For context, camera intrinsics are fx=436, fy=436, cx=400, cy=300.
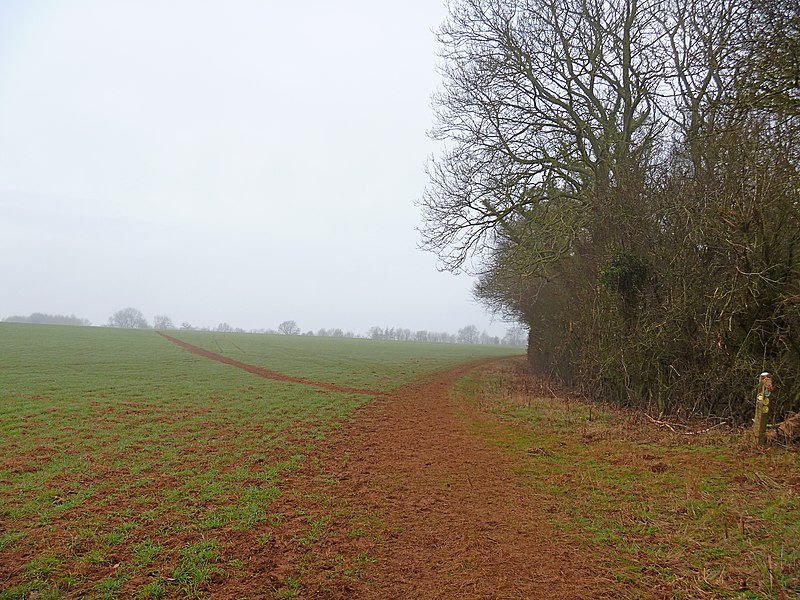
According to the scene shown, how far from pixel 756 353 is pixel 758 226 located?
2599 millimetres

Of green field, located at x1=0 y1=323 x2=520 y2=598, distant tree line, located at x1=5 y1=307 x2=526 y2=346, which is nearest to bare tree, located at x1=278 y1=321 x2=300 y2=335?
distant tree line, located at x1=5 y1=307 x2=526 y2=346

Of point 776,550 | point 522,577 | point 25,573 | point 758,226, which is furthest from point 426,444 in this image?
point 758,226

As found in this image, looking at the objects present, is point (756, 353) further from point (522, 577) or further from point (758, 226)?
point (522, 577)

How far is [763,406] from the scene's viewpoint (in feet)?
23.6

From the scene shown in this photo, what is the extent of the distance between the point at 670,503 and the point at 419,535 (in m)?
3.27

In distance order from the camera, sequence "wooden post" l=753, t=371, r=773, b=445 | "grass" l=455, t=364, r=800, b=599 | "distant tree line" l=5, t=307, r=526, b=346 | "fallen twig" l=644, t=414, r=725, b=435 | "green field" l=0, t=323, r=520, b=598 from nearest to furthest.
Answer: "grass" l=455, t=364, r=800, b=599 → "green field" l=0, t=323, r=520, b=598 → "wooden post" l=753, t=371, r=773, b=445 → "fallen twig" l=644, t=414, r=725, b=435 → "distant tree line" l=5, t=307, r=526, b=346

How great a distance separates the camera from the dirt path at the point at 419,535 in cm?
397

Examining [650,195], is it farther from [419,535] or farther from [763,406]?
[419,535]

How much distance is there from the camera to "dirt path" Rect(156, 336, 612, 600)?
3.97 metres

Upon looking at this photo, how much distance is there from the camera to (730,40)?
6547 mm

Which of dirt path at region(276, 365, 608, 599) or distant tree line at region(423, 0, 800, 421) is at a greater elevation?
distant tree line at region(423, 0, 800, 421)

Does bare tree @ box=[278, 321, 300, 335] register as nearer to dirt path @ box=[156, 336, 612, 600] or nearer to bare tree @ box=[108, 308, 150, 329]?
bare tree @ box=[108, 308, 150, 329]

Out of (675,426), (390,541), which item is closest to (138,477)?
(390,541)

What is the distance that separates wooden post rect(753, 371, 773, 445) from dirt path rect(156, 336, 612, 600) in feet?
13.6
